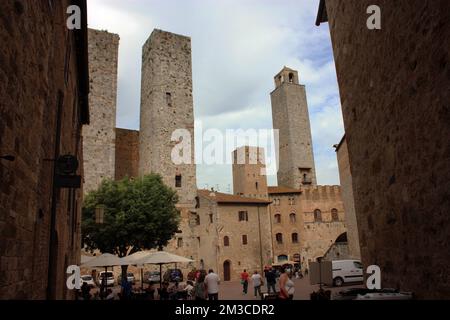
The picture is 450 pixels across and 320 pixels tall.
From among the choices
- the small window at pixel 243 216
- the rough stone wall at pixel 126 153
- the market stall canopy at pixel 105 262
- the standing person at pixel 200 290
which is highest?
the rough stone wall at pixel 126 153

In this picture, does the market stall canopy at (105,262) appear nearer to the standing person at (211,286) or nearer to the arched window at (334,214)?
the standing person at (211,286)

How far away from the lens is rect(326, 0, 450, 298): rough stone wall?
5.10 m

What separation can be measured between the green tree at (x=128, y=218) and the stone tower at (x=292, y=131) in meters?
31.6

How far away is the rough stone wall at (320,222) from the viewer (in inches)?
1764

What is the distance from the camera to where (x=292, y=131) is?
56094 mm

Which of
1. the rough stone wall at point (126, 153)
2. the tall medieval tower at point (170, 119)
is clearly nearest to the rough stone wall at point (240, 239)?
the tall medieval tower at point (170, 119)

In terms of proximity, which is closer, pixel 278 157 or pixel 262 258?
pixel 262 258

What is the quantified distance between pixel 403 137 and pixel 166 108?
98.8 ft

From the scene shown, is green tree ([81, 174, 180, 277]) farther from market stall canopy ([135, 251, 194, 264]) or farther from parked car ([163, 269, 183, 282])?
market stall canopy ([135, 251, 194, 264])

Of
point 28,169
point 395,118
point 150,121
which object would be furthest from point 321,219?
point 28,169

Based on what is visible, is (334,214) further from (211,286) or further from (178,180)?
(211,286)

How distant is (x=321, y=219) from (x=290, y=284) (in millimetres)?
39544
